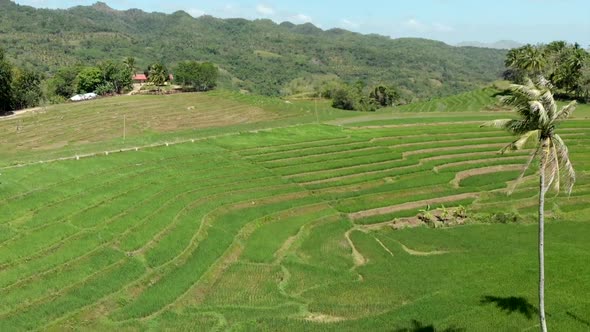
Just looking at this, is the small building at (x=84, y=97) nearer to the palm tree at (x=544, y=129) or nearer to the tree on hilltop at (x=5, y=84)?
the tree on hilltop at (x=5, y=84)

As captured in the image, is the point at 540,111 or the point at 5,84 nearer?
the point at 540,111

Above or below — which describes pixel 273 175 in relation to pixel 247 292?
above

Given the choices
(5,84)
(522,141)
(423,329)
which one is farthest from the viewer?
(5,84)

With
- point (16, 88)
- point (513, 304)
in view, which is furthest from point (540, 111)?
point (16, 88)

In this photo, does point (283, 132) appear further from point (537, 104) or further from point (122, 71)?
point (122, 71)

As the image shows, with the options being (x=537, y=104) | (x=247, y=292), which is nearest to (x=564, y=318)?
(x=537, y=104)

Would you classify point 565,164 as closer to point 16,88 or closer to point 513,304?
point 513,304

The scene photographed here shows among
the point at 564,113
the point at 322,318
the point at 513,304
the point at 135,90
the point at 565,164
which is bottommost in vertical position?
the point at 322,318

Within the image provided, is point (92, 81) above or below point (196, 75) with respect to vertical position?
below
